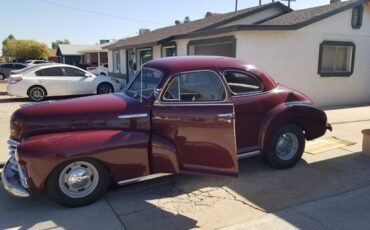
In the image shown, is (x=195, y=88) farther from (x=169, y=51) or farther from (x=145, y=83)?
(x=169, y=51)

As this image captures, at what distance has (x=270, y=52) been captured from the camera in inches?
484

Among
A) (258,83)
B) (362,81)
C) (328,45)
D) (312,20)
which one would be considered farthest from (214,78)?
(362,81)

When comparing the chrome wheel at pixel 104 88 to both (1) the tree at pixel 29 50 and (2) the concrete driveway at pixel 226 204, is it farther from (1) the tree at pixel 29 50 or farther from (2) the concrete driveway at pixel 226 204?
(1) the tree at pixel 29 50

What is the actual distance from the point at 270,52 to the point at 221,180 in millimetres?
7953

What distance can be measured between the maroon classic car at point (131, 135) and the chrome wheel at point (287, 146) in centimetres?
109

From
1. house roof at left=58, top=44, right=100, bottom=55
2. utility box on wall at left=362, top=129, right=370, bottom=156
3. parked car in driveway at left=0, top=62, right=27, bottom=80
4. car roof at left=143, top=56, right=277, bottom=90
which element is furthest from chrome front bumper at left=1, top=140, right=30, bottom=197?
house roof at left=58, top=44, right=100, bottom=55

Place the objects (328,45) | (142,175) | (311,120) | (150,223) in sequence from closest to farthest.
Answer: (150,223), (142,175), (311,120), (328,45)

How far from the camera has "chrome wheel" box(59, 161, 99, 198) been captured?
4.33 meters

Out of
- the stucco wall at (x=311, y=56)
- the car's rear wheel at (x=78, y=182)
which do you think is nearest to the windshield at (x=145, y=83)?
the car's rear wheel at (x=78, y=182)

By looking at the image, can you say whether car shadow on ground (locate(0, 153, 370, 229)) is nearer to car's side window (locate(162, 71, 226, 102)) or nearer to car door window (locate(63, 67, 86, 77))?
car's side window (locate(162, 71, 226, 102))

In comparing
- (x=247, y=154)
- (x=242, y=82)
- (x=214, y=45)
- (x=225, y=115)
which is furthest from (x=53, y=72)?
(x=225, y=115)

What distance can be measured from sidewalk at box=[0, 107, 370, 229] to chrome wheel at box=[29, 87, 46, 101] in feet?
33.7

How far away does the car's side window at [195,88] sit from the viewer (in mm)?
4789

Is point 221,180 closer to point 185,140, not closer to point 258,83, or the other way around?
point 185,140
